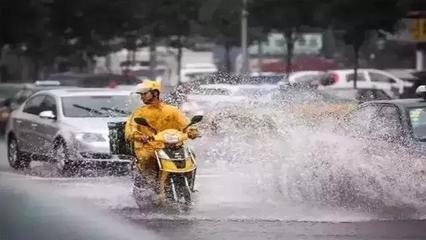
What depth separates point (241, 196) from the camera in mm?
12641

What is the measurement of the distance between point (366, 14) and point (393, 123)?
55.8ft

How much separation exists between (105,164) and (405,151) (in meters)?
6.16

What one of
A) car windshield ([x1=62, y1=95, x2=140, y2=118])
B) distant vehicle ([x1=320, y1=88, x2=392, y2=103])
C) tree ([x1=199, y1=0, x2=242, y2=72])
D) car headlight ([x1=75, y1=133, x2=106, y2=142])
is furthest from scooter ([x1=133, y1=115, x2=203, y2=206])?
tree ([x1=199, y1=0, x2=242, y2=72])

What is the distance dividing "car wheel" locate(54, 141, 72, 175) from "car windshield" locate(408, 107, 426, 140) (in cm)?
616

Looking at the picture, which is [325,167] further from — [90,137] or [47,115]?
[47,115]

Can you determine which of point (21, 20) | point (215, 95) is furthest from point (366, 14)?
point (21, 20)

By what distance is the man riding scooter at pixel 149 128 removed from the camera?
451 inches

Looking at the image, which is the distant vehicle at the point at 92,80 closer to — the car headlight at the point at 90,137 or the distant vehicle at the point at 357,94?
the distant vehicle at the point at 357,94

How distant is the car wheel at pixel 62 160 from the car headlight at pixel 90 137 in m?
0.35

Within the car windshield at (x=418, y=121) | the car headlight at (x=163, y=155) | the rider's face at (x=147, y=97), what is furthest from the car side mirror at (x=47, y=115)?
the car windshield at (x=418, y=121)

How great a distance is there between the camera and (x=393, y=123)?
1209 centimetres

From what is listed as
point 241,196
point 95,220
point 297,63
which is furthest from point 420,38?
point 297,63

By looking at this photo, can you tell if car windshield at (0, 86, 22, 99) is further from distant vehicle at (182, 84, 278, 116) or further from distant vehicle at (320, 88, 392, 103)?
distant vehicle at (320, 88, 392, 103)

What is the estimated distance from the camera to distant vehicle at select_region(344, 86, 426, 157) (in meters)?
11.5
